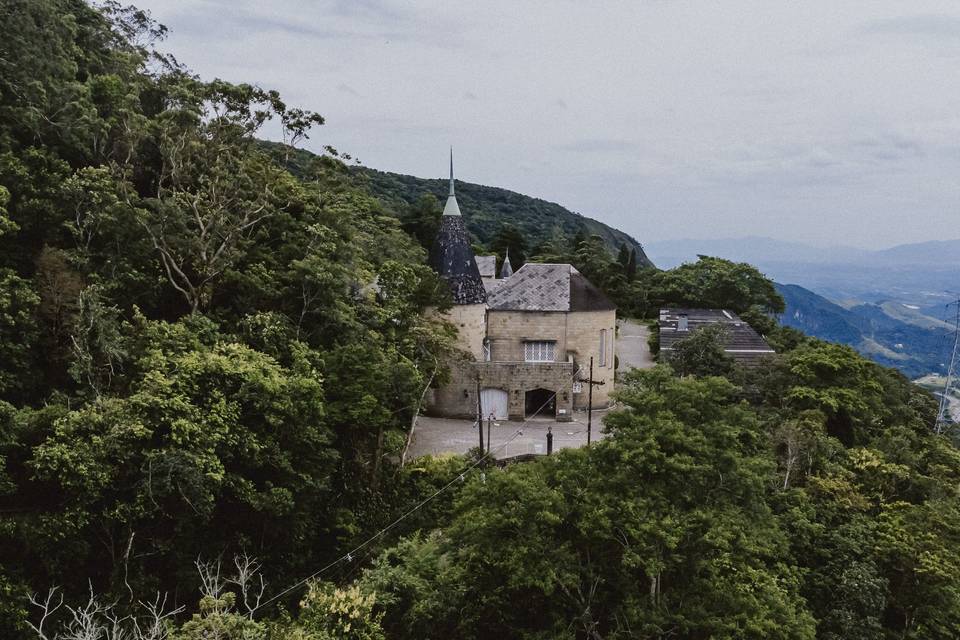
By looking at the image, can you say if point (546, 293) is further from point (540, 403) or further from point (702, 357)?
point (702, 357)

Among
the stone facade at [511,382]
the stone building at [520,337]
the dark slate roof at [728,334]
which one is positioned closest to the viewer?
the stone facade at [511,382]

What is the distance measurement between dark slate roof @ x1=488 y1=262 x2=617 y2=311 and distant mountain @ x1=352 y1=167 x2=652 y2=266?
7707 centimetres

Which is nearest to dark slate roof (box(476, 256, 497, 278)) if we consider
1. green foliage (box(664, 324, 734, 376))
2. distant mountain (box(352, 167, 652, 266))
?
green foliage (box(664, 324, 734, 376))

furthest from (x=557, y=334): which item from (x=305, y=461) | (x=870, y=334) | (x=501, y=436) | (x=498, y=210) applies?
(x=870, y=334)

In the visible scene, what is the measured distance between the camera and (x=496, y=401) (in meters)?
34.4

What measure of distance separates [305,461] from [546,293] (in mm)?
17144

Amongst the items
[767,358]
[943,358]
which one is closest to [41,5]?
[767,358]

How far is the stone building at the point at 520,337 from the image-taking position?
112ft

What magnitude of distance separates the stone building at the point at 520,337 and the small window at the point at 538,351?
0.17ft

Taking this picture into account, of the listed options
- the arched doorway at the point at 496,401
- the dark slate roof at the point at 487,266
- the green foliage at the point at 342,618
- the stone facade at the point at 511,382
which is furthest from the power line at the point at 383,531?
the dark slate roof at the point at 487,266

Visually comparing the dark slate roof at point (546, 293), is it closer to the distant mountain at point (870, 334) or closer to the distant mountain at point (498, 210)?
the distant mountain at point (498, 210)

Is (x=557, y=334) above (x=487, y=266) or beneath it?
beneath

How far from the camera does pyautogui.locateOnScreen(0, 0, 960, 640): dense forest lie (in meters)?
17.9

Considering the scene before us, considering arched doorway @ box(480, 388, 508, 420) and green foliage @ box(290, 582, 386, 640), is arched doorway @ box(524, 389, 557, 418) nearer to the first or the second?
arched doorway @ box(480, 388, 508, 420)
